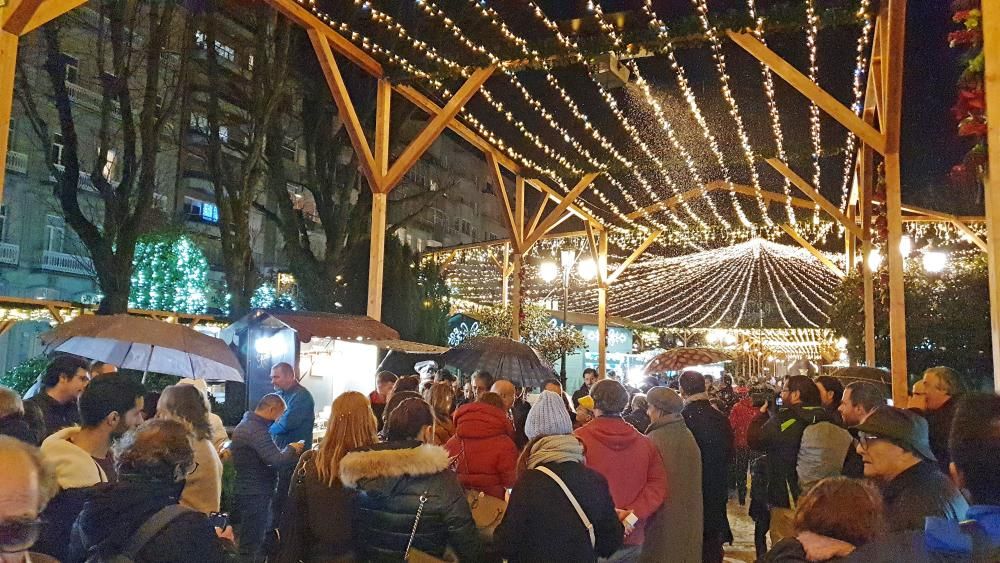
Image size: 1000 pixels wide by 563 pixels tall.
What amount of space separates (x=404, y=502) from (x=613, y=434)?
1387 millimetres

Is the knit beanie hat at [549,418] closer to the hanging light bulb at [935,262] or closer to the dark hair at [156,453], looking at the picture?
the dark hair at [156,453]

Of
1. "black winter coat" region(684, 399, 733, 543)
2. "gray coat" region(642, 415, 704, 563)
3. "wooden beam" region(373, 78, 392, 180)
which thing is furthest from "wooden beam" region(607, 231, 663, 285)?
"gray coat" region(642, 415, 704, 563)

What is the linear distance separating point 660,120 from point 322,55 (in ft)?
15.8

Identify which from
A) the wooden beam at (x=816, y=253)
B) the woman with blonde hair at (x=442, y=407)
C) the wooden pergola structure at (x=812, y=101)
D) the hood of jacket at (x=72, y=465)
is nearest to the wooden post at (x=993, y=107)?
the wooden pergola structure at (x=812, y=101)

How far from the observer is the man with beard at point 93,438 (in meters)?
3.17

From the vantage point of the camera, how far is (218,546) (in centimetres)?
257

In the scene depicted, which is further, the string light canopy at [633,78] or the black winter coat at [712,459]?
the string light canopy at [633,78]

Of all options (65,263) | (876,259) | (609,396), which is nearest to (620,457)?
(609,396)

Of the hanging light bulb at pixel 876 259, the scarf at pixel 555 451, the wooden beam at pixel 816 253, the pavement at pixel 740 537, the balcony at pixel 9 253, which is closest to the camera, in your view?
the scarf at pixel 555 451

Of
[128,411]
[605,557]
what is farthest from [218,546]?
[605,557]

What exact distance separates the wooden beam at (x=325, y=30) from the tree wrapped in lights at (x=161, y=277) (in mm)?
12917

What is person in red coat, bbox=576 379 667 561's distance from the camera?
432 centimetres

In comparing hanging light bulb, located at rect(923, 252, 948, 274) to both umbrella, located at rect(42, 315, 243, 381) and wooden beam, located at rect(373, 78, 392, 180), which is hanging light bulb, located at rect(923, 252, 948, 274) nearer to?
wooden beam, located at rect(373, 78, 392, 180)

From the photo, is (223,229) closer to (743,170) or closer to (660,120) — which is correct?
(660,120)
